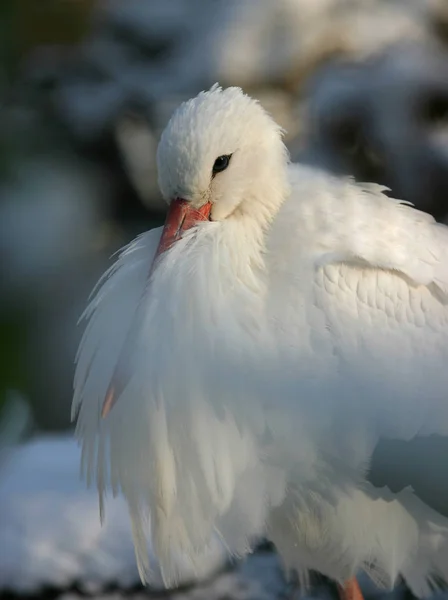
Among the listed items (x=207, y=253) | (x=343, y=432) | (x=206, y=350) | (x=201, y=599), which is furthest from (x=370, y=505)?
(x=201, y=599)

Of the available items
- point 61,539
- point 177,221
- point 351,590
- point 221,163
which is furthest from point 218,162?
point 61,539

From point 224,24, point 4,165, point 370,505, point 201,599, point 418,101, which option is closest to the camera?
point 4,165

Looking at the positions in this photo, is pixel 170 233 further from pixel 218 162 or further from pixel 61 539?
pixel 61 539

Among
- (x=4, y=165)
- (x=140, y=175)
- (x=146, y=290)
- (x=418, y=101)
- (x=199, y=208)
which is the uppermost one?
(x=4, y=165)

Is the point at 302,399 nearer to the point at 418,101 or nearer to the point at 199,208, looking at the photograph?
the point at 199,208

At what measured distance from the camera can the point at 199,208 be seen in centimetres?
159

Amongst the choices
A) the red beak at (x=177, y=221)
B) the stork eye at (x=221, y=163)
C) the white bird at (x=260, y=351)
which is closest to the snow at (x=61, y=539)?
the white bird at (x=260, y=351)

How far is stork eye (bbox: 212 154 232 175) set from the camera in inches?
62.3

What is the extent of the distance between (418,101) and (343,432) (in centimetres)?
282

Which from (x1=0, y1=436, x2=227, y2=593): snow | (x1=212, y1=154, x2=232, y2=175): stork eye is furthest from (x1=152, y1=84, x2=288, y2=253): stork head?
(x1=0, y1=436, x2=227, y2=593): snow

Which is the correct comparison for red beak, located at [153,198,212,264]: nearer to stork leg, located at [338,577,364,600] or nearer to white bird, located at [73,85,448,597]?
white bird, located at [73,85,448,597]

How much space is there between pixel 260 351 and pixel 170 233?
28 cm

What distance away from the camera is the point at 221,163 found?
1.59m

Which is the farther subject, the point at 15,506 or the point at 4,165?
the point at 15,506
